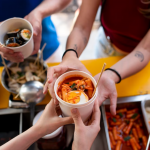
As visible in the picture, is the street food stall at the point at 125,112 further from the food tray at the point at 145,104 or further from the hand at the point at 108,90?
the hand at the point at 108,90

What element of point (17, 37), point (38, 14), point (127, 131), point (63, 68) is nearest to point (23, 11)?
point (38, 14)

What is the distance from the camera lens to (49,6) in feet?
5.40

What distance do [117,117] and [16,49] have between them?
121cm

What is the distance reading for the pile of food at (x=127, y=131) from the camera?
4.94ft

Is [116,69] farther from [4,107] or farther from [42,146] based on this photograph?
[4,107]

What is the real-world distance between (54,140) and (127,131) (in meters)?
0.76

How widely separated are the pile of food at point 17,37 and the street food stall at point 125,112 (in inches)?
20.7

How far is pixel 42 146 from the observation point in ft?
4.41

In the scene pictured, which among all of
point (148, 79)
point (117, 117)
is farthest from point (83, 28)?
point (117, 117)

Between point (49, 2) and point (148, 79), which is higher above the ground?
point (49, 2)

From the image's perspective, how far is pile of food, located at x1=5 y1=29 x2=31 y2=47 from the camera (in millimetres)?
1239

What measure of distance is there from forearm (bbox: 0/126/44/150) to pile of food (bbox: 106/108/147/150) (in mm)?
847

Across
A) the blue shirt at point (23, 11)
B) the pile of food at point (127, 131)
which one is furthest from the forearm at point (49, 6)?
the pile of food at point (127, 131)

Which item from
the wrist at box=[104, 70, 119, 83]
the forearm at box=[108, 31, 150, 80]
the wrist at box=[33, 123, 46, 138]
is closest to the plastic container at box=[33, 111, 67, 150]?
the wrist at box=[33, 123, 46, 138]
